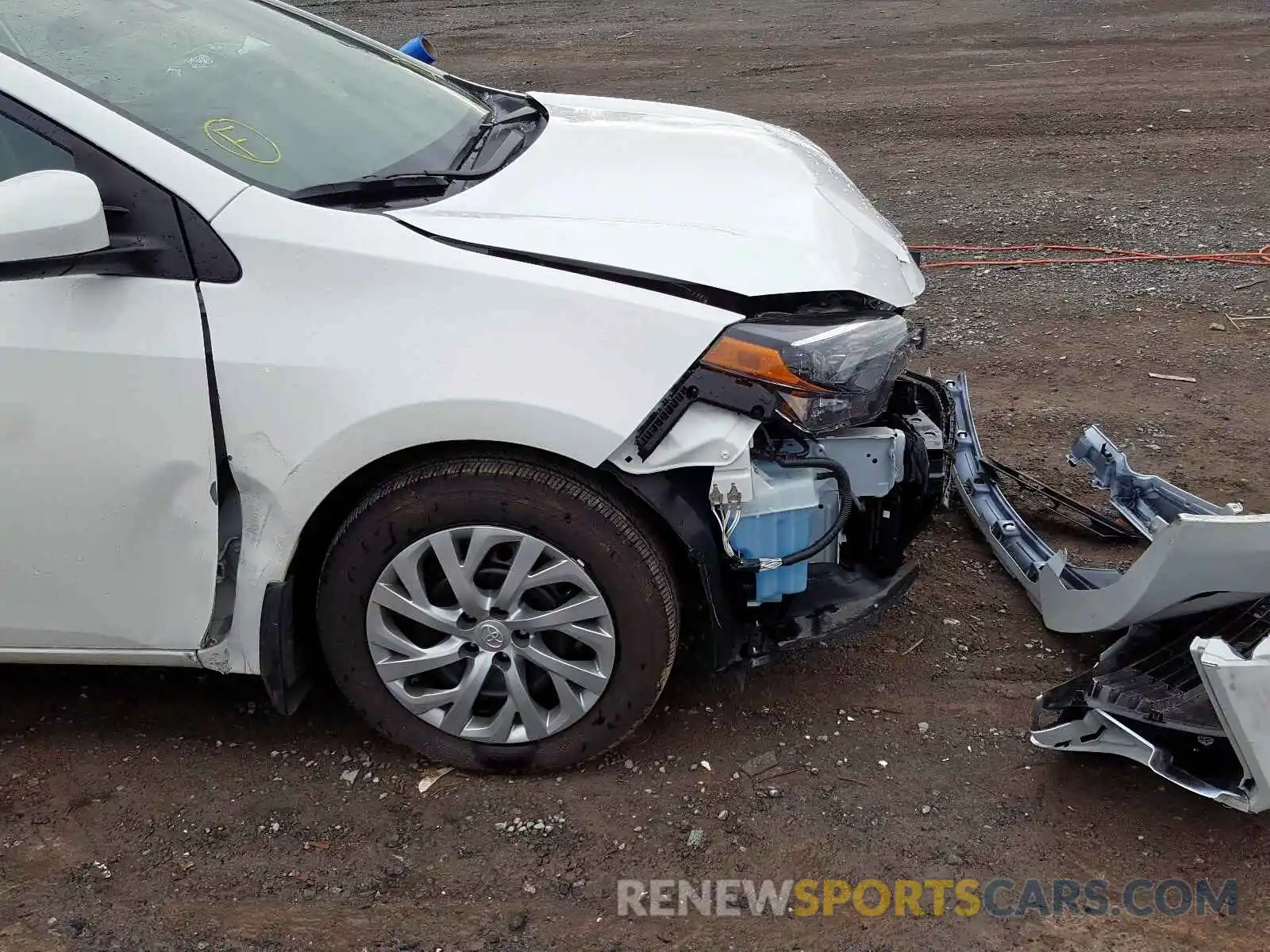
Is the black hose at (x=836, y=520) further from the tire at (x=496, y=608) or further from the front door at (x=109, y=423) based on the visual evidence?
the front door at (x=109, y=423)

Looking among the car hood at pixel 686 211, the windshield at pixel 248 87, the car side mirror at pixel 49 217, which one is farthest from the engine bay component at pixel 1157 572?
the car side mirror at pixel 49 217

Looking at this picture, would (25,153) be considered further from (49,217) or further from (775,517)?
(775,517)

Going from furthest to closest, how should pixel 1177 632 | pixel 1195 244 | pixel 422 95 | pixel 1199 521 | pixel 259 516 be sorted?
pixel 1195 244
pixel 422 95
pixel 1177 632
pixel 259 516
pixel 1199 521

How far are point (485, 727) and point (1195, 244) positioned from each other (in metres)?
5.21

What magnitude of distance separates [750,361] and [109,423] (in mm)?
1374

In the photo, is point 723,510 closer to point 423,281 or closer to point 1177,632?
point 423,281

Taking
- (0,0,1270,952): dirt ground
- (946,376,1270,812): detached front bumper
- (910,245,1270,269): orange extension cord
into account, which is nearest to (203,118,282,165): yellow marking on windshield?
(0,0,1270,952): dirt ground

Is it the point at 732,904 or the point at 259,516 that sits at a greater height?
the point at 259,516

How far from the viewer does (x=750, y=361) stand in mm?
2416

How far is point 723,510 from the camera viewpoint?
2482mm

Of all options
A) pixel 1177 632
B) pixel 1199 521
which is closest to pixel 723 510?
pixel 1199 521

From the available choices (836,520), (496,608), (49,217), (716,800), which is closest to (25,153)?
(49,217)

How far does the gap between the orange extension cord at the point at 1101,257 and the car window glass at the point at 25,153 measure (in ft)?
15.1

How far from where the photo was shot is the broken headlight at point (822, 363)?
2.42m
